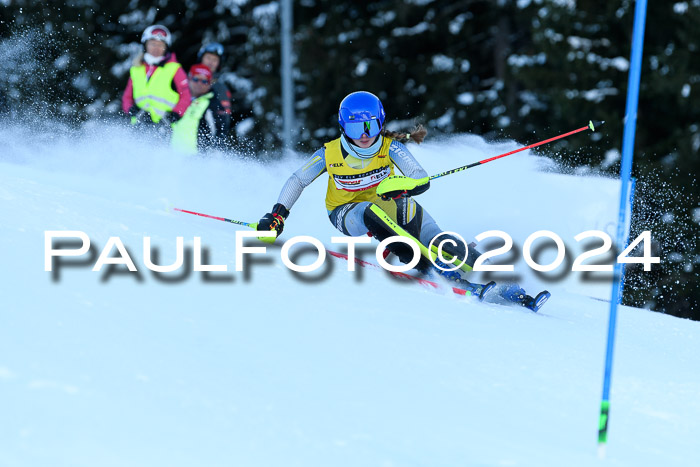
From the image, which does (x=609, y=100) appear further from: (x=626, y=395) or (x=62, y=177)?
(x=626, y=395)

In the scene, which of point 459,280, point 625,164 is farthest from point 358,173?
point 625,164

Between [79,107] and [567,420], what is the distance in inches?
623

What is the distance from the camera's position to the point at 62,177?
685 cm

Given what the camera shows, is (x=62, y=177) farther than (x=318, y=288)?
Yes

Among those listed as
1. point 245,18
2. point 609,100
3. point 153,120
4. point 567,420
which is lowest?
point 567,420

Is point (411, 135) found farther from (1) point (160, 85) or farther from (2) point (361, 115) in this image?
(1) point (160, 85)

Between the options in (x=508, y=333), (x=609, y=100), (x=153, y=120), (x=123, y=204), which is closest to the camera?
(x=508, y=333)

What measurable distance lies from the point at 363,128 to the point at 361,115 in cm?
8

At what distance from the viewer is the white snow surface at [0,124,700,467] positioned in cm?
253

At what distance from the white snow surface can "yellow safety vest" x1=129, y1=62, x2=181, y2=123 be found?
3.16m

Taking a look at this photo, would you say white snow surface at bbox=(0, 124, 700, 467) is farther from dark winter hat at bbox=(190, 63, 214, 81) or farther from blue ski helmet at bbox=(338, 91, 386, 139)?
dark winter hat at bbox=(190, 63, 214, 81)

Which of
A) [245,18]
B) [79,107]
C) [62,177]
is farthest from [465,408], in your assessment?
[245,18]

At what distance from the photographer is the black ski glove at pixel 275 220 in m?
5.21

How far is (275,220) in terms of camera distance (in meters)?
5.25
